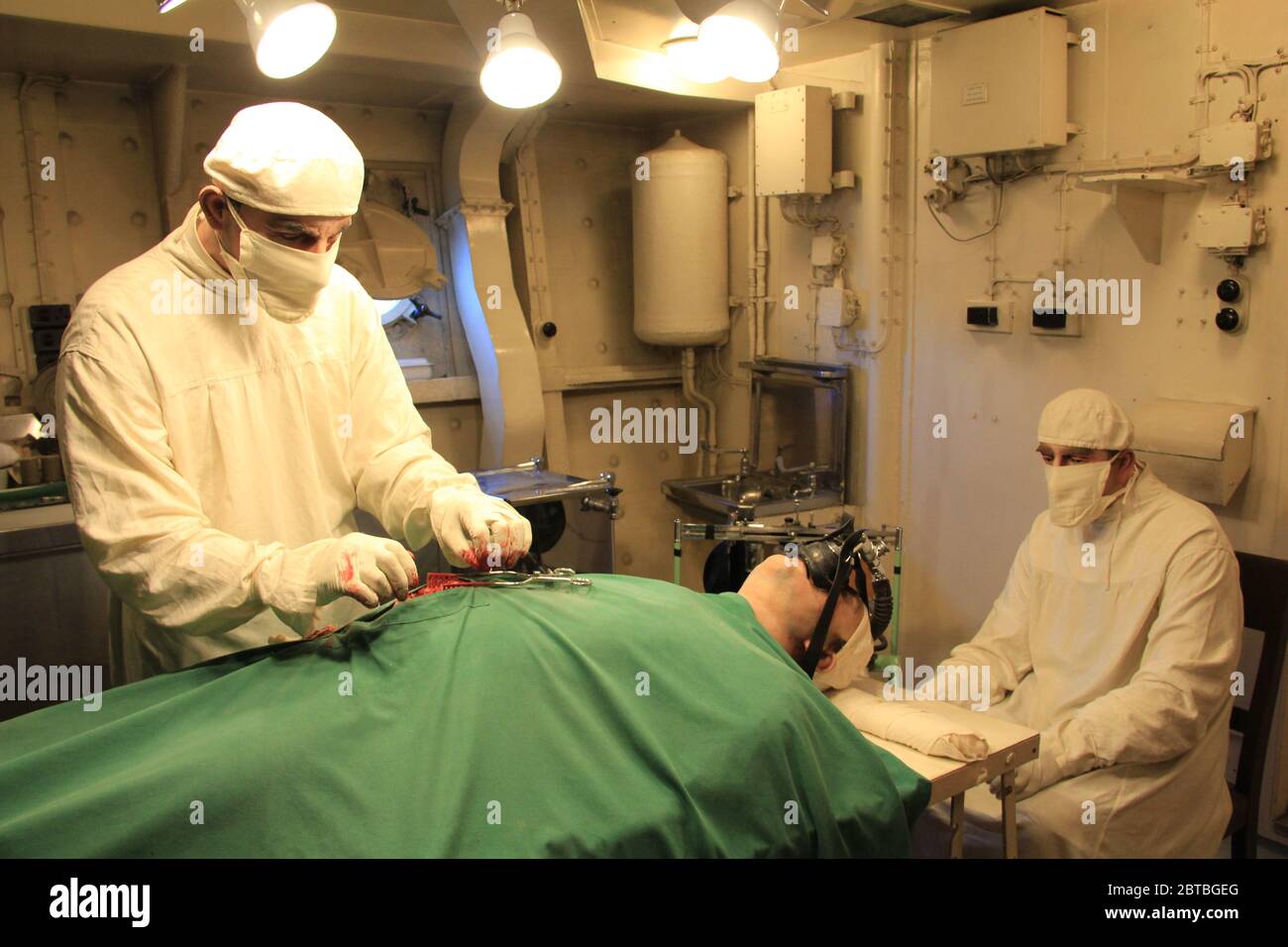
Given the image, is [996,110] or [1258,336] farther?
[996,110]

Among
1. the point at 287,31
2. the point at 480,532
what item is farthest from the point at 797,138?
the point at 480,532

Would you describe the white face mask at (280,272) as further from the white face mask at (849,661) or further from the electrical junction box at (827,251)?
the electrical junction box at (827,251)

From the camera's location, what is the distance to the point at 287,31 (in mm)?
2328

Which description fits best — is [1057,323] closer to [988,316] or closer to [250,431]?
[988,316]

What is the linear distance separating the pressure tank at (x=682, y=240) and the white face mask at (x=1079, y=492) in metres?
2.19

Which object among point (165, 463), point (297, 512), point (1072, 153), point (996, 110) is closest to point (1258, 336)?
point (1072, 153)

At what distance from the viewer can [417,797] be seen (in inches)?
60.3

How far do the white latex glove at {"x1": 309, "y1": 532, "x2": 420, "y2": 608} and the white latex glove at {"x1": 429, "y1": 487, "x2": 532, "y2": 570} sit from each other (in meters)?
0.21

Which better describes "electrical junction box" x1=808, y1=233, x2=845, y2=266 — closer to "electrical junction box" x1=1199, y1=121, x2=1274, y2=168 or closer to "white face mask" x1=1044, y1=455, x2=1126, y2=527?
"electrical junction box" x1=1199, y1=121, x2=1274, y2=168

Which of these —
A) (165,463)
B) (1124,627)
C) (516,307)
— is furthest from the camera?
(516,307)

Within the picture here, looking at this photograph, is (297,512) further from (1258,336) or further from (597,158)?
(597,158)

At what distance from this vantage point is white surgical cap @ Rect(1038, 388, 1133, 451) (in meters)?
2.66

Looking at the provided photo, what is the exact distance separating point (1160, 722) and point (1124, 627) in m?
0.34

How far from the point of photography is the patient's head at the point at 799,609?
85.5 inches
